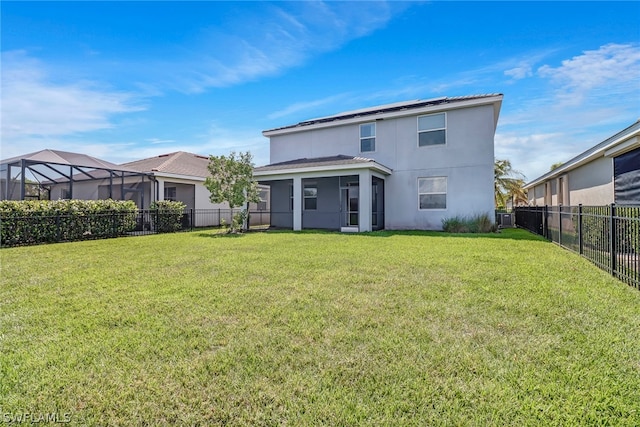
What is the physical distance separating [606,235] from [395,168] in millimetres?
10291

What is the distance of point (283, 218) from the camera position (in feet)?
61.8

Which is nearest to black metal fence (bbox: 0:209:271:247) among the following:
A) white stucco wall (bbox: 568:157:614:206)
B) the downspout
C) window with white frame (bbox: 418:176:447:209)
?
the downspout

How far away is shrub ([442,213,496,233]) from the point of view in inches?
543

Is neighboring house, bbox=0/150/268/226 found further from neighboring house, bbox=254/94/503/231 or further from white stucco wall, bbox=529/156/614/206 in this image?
white stucco wall, bbox=529/156/614/206

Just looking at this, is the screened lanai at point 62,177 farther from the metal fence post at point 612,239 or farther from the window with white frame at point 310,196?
the metal fence post at point 612,239

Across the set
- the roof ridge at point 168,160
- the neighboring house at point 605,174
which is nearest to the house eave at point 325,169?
the roof ridge at point 168,160

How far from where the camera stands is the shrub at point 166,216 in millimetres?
15700

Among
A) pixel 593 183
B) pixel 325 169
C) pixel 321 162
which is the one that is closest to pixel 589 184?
pixel 593 183

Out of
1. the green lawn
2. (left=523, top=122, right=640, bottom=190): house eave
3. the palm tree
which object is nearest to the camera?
the green lawn

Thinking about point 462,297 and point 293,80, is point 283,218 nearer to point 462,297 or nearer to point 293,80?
point 293,80

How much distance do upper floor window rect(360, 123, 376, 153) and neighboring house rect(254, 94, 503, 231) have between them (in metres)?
0.05

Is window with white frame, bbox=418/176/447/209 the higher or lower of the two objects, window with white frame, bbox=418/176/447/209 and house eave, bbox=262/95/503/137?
the lower

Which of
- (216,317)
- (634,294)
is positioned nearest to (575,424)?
(216,317)

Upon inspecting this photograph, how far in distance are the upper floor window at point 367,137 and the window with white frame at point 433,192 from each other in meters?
3.25
